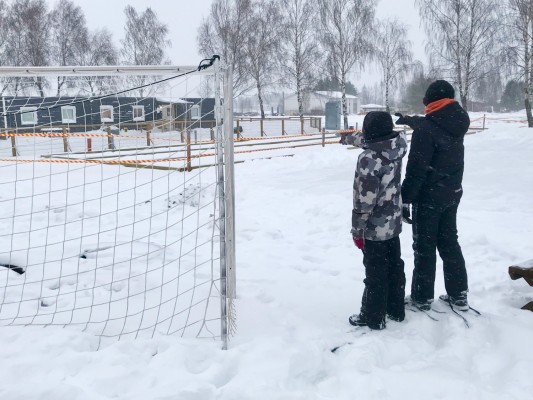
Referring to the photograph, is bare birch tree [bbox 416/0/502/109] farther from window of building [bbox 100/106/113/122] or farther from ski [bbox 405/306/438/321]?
ski [bbox 405/306/438/321]

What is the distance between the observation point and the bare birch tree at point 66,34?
3328cm

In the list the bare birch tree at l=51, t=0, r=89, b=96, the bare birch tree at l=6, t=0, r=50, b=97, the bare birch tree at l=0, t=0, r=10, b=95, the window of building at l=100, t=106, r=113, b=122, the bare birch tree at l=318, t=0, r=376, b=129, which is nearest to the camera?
the window of building at l=100, t=106, r=113, b=122

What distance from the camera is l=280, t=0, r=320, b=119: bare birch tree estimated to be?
29625 millimetres

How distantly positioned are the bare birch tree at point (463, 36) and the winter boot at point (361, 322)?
2473 centimetres

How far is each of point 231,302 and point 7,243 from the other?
338 centimetres

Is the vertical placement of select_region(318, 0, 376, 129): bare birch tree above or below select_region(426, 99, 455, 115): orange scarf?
above

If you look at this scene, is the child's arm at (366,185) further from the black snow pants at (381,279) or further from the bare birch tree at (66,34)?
the bare birch tree at (66,34)

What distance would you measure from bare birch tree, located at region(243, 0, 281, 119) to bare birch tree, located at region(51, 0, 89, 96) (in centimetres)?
1203

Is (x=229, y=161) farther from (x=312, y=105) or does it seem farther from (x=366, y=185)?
(x=312, y=105)

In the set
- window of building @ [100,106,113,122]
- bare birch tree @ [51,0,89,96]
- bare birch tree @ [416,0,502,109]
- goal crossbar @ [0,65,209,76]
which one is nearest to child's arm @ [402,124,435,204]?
goal crossbar @ [0,65,209,76]

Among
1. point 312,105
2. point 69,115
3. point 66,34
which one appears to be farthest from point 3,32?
point 312,105

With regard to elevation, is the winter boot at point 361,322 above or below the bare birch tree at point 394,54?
below

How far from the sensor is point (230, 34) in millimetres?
31875

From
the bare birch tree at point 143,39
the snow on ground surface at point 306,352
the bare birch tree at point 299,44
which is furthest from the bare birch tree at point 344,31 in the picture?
the snow on ground surface at point 306,352
